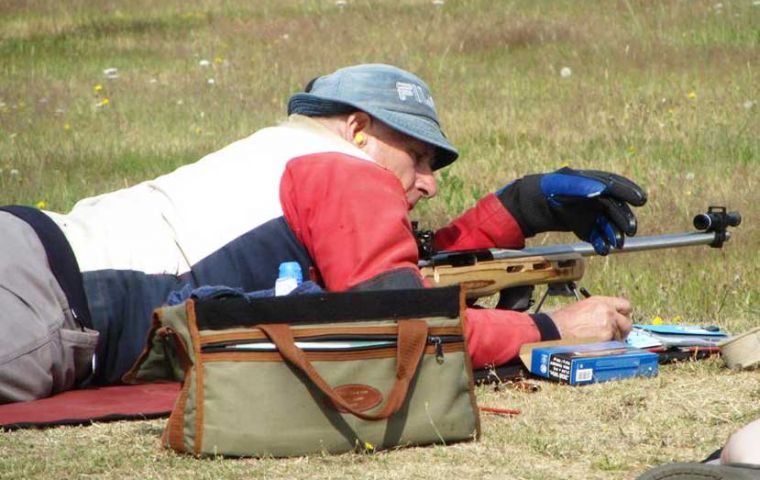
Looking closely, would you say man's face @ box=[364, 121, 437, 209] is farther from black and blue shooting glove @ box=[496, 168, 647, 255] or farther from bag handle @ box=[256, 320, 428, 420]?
bag handle @ box=[256, 320, 428, 420]

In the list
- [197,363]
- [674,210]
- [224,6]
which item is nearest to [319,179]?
[197,363]

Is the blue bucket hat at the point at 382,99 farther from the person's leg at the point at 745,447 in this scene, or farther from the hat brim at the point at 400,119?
the person's leg at the point at 745,447

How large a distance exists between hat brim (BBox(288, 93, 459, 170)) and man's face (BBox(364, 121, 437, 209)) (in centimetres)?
5

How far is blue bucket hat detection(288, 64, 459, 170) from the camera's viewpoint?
473 cm

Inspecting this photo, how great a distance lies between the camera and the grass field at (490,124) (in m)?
4.04

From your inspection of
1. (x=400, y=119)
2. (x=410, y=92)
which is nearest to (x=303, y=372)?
(x=400, y=119)

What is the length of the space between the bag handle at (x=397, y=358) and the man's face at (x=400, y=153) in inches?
33.8

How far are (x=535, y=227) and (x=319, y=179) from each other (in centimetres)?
119

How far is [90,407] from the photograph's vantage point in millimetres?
4473

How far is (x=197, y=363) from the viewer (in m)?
3.81

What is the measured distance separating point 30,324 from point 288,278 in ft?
2.63

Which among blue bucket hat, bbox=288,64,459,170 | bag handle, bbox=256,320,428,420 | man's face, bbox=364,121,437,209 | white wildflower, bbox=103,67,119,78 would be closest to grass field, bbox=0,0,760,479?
white wildflower, bbox=103,67,119,78

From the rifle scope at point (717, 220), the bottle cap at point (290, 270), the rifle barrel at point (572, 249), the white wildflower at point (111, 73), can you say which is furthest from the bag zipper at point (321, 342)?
the white wildflower at point (111, 73)

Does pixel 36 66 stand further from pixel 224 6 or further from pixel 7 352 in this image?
pixel 7 352
